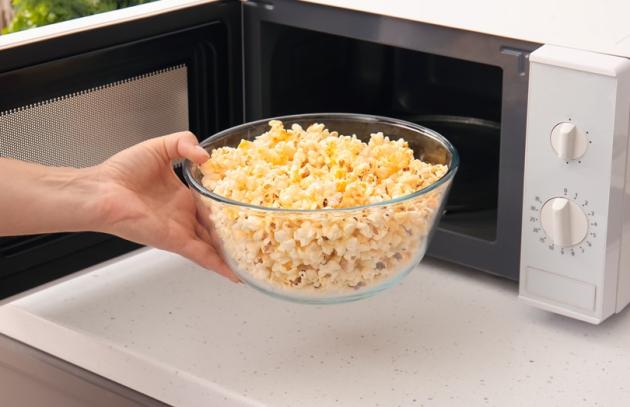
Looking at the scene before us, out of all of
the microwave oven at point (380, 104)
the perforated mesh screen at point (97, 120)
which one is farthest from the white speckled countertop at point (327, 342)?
the perforated mesh screen at point (97, 120)

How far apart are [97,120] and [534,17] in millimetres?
459

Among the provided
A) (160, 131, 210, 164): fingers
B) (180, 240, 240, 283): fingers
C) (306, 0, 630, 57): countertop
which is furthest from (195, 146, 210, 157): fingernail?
(306, 0, 630, 57): countertop

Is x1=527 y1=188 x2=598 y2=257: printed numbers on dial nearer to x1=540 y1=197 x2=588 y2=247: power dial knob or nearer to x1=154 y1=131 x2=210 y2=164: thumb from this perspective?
x1=540 y1=197 x2=588 y2=247: power dial knob

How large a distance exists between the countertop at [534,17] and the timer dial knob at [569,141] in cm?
7

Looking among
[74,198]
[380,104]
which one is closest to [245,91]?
[380,104]

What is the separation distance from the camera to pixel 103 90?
108 centimetres

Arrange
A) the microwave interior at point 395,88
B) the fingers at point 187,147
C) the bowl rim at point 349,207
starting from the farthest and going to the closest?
1. the microwave interior at point 395,88
2. the fingers at point 187,147
3. the bowl rim at point 349,207

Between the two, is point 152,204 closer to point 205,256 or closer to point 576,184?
point 205,256

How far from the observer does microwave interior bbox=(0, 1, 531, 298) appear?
1.01 meters

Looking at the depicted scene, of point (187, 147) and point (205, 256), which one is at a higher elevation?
point (187, 147)

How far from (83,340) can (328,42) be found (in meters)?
0.46

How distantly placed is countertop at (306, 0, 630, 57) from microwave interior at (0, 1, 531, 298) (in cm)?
1

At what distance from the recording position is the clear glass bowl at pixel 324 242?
0.84 metres

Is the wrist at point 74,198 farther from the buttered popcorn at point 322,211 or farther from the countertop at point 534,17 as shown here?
the countertop at point 534,17
